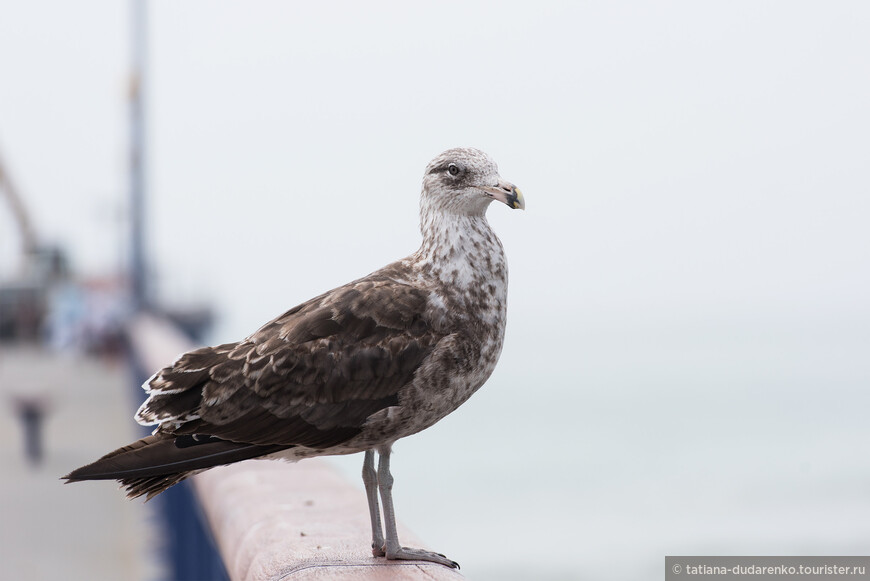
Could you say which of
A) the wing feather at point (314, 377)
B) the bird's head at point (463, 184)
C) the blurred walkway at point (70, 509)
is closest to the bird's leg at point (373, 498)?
the wing feather at point (314, 377)

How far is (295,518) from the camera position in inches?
122

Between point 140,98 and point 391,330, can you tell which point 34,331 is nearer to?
point 140,98

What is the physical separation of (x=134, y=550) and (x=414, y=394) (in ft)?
23.0

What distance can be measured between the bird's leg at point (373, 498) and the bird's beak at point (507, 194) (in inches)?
27.8

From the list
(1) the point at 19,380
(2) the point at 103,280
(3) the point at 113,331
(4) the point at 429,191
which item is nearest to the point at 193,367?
(4) the point at 429,191

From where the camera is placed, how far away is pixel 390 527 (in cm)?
276

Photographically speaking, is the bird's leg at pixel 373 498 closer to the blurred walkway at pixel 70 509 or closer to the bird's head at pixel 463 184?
the bird's head at pixel 463 184

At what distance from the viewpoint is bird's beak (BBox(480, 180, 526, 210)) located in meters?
2.45

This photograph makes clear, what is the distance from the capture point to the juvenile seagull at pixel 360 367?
8.36 ft

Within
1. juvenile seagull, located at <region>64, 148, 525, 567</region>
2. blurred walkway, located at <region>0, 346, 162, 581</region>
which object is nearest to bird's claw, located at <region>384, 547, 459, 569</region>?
juvenile seagull, located at <region>64, 148, 525, 567</region>

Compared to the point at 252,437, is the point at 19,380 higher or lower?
higher

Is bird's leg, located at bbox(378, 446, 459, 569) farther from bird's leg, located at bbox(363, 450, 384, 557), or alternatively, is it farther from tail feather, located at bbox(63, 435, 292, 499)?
tail feather, located at bbox(63, 435, 292, 499)

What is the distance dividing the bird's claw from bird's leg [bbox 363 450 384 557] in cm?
4

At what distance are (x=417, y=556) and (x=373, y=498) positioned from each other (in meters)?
0.18
